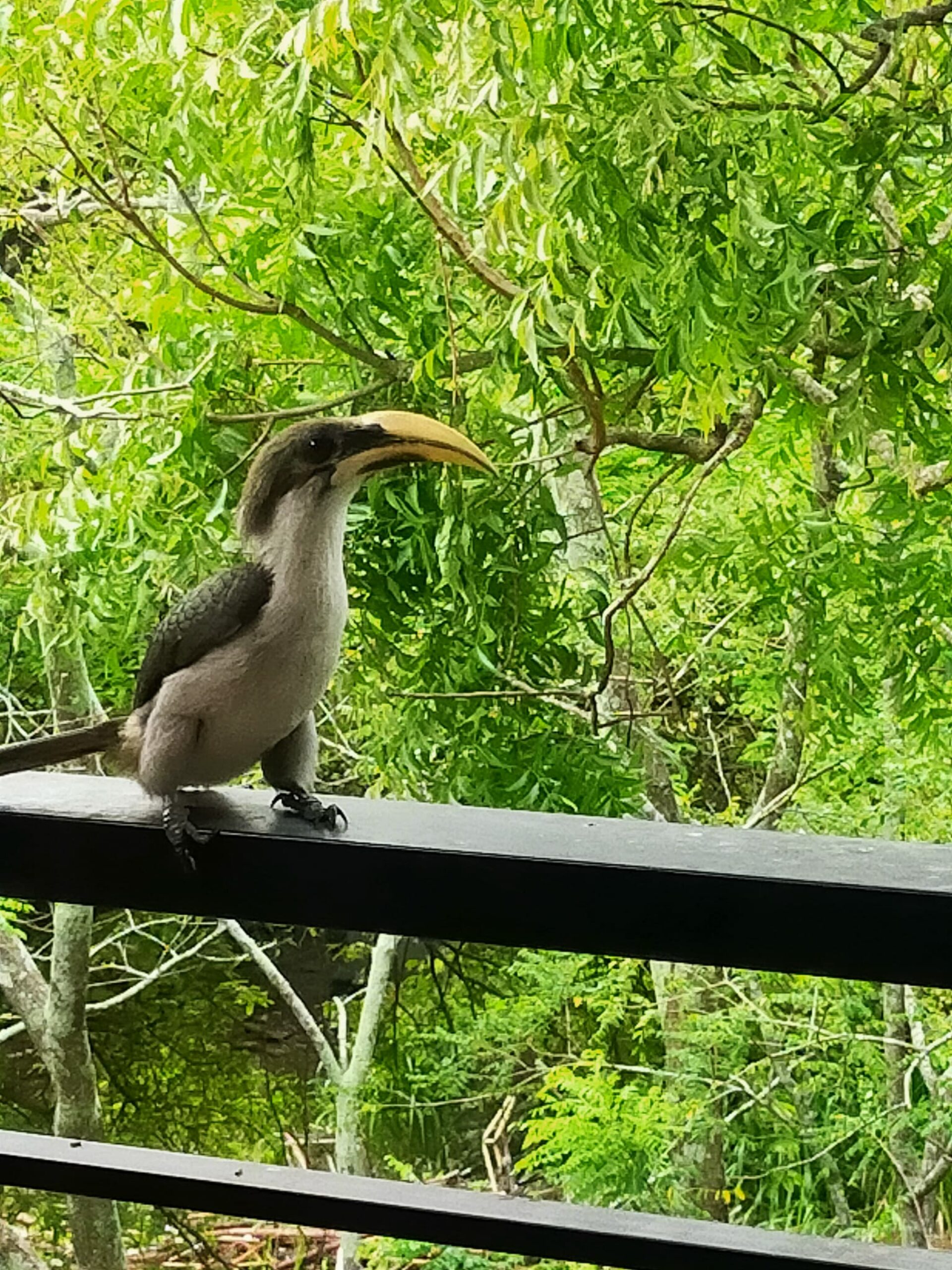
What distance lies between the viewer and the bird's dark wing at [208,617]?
874 mm

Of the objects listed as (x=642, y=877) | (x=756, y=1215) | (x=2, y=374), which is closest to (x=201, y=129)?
(x=2, y=374)

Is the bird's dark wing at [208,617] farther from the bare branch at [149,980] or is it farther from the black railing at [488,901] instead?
the bare branch at [149,980]

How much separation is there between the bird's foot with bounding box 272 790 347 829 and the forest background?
0.37 metres

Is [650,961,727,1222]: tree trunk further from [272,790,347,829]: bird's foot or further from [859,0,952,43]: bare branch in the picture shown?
[859,0,952,43]: bare branch

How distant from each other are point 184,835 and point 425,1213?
0.31m

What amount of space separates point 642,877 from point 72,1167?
0.49 metres

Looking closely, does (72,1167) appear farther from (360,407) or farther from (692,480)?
(692,480)

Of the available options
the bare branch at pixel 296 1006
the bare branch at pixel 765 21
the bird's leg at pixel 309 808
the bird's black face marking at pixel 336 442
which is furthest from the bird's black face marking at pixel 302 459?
the bare branch at pixel 296 1006

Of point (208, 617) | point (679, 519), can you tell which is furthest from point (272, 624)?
point (679, 519)

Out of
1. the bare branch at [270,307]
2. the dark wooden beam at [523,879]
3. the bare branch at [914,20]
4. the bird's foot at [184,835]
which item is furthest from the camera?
the bare branch at [270,307]

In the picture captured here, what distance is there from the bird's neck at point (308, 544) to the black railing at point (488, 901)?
15 cm

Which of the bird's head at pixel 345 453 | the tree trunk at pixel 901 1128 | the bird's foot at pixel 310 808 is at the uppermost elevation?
the bird's head at pixel 345 453

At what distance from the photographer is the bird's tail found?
92 centimetres

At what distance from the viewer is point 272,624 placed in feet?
2.81
